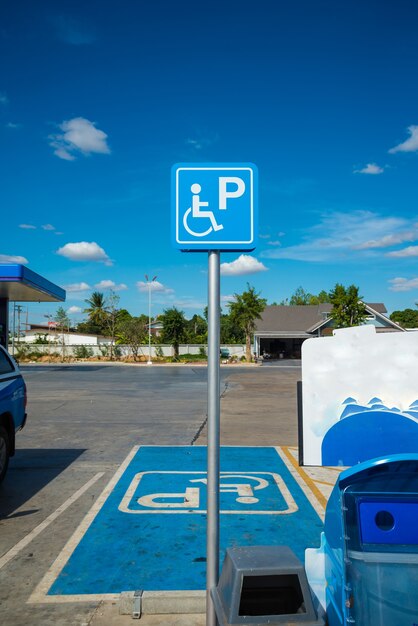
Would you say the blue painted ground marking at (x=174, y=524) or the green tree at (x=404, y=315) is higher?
the green tree at (x=404, y=315)

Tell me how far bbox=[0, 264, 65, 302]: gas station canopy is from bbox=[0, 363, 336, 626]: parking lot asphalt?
538 cm

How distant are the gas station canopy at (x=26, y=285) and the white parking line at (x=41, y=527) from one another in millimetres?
16941

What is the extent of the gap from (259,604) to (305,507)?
4.03 metres

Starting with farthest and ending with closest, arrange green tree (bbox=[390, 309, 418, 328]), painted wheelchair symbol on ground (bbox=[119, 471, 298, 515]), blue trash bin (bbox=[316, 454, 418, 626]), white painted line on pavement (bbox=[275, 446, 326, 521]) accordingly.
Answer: green tree (bbox=[390, 309, 418, 328]) < white painted line on pavement (bbox=[275, 446, 326, 521]) < painted wheelchair symbol on ground (bbox=[119, 471, 298, 515]) < blue trash bin (bbox=[316, 454, 418, 626])

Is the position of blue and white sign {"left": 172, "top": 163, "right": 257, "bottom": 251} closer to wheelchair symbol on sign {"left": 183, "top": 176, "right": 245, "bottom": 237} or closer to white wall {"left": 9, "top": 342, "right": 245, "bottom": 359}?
wheelchair symbol on sign {"left": 183, "top": 176, "right": 245, "bottom": 237}

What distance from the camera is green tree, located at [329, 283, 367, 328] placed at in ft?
142

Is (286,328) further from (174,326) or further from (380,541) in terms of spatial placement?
(380,541)

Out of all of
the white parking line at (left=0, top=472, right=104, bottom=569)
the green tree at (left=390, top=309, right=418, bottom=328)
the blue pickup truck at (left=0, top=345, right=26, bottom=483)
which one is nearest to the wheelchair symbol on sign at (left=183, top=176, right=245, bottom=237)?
the white parking line at (left=0, top=472, right=104, bottom=569)

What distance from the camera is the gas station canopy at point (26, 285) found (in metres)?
22.6

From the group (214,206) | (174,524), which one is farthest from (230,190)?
(174,524)

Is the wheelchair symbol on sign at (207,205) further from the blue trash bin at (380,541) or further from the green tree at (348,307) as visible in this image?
the green tree at (348,307)

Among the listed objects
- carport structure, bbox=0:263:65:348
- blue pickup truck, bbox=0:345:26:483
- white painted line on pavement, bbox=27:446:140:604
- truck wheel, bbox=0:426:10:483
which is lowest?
white painted line on pavement, bbox=27:446:140:604

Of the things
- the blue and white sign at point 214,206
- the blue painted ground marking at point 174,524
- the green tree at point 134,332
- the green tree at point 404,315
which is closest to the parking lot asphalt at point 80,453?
the blue painted ground marking at point 174,524

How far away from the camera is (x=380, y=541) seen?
7.14ft
